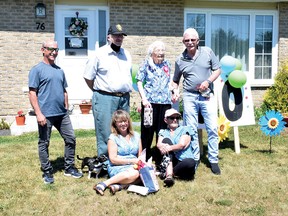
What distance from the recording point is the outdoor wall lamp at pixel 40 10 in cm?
941

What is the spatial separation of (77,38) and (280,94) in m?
5.26

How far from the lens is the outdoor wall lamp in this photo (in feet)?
30.9

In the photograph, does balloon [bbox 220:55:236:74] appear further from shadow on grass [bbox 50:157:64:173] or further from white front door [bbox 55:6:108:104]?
white front door [bbox 55:6:108:104]

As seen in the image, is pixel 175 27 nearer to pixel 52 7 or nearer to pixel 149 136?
pixel 52 7

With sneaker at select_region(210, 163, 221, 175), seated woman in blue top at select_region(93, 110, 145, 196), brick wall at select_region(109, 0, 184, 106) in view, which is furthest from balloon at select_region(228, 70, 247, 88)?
brick wall at select_region(109, 0, 184, 106)

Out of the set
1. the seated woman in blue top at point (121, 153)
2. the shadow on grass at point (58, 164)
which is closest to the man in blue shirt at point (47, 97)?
the shadow on grass at point (58, 164)

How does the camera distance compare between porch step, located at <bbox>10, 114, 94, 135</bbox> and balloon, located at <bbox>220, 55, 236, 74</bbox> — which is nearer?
balloon, located at <bbox>220, 55, 236, 74</bbox>

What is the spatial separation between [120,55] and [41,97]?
43.6 inches

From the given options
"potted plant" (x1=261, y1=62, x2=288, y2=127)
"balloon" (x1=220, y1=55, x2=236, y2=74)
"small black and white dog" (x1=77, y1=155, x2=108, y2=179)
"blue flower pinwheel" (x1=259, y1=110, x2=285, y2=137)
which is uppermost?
"balloon" (x1=220, y1=55, x2=236, y2=74)

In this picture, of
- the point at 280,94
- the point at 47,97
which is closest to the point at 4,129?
the point at 47,97

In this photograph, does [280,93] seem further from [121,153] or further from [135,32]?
[121,153]

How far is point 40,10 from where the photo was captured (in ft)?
30.9

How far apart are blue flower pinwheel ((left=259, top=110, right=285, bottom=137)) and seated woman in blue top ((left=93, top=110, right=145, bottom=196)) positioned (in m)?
2.32

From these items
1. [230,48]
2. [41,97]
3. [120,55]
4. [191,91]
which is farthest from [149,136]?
[230,48]
